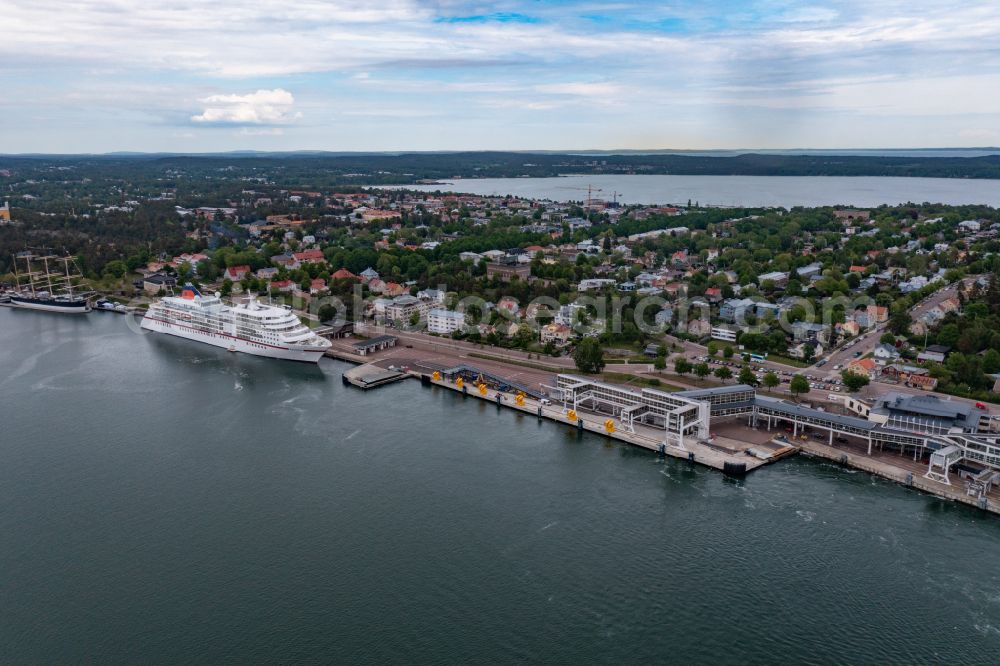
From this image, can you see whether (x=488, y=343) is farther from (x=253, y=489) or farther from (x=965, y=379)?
(x=965, y=379)

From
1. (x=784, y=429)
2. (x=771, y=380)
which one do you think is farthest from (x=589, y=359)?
(x=784, y=429)

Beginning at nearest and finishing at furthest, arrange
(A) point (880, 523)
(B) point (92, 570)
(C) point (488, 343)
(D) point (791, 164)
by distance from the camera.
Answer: (B) point (92, 570)
(A) point (880, 523)
(C) point (488, 343)
(D) point (791, 164)

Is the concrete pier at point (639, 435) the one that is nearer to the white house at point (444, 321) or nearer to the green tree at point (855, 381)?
the green tree at point (855, 381)

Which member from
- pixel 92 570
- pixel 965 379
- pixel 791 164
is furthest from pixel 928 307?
pixel 791 164

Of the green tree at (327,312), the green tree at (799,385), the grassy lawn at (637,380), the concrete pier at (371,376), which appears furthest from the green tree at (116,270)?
the green tree at (799,385)

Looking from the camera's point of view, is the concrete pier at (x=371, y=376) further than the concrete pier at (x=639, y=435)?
Yes

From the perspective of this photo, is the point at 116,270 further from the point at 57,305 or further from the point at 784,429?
the point at 784,429

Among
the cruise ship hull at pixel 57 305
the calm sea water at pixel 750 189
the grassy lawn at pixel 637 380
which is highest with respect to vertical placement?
the calm sea water at pixel 750 189

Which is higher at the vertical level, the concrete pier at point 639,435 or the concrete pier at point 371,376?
the concrete pier at point 371,376
